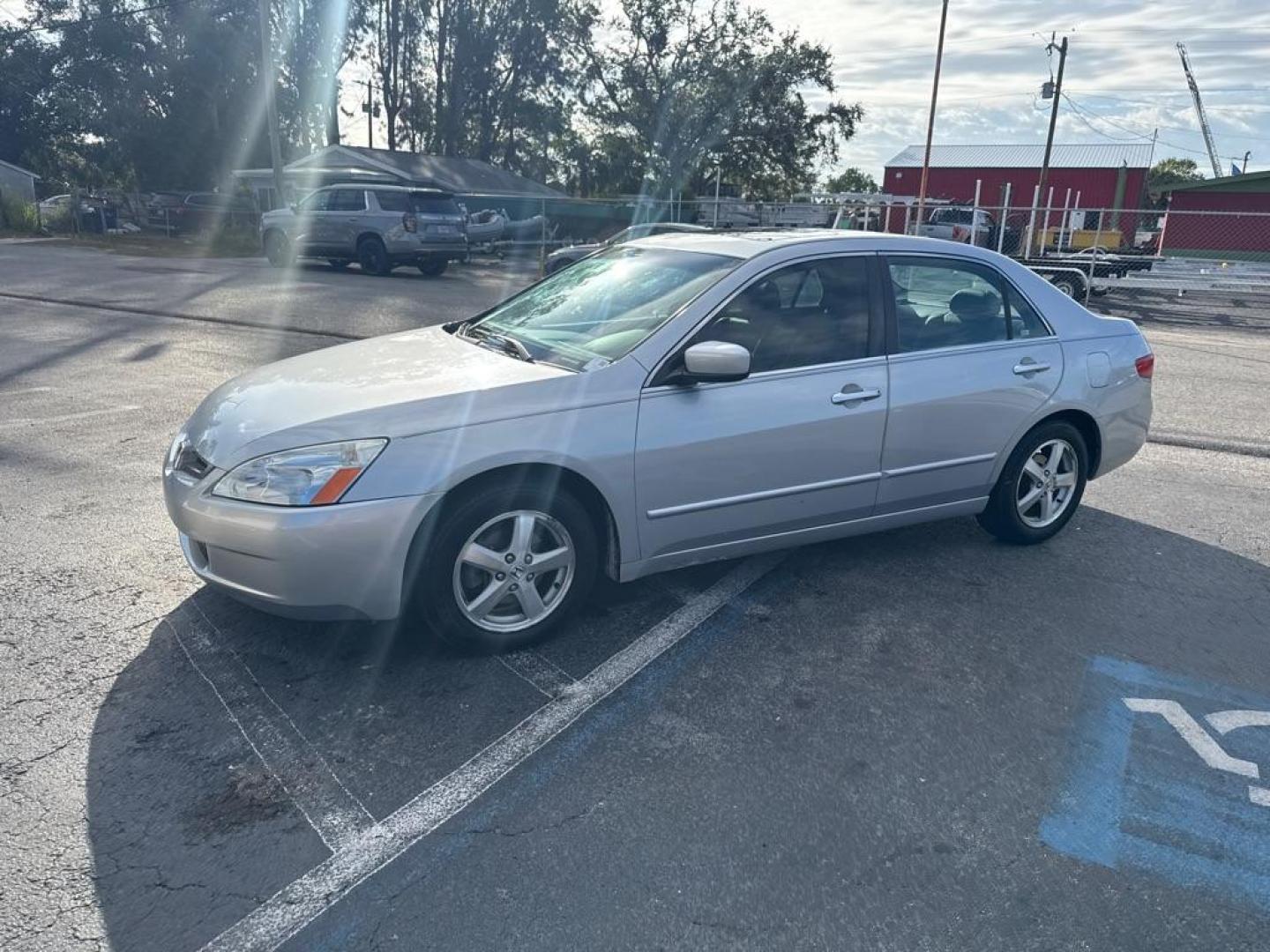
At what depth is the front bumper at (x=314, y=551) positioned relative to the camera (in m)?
3.28

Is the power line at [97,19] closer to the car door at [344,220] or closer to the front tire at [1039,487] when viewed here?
the car door at [344,220]

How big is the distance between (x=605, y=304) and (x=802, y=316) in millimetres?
897

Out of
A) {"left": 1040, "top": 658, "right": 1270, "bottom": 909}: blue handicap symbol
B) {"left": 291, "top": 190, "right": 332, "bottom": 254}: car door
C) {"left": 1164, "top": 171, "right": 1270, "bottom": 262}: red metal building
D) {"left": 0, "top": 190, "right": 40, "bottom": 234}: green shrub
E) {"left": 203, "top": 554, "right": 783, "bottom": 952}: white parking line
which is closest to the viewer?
{"left": 203, "top": 554, "right": 783, "bottom": 952}: white parking line

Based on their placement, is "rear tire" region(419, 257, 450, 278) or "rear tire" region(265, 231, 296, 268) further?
"rear tire" region(265, 231, 296, 268)

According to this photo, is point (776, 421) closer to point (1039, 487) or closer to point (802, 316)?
point (802, 316)

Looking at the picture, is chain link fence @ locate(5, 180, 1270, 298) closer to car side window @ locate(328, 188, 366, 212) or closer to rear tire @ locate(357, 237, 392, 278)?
rear tire @ locate(357, 237, 392, 278)

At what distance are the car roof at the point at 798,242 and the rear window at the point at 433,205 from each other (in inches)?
680

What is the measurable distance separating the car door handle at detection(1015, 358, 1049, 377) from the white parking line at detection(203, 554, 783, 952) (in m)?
2.03

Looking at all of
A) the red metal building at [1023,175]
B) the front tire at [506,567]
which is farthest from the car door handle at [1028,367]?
the red metal building at [1023,175]

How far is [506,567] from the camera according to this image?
359 cm

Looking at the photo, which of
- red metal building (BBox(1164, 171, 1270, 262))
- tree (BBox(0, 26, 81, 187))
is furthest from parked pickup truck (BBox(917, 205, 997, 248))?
tree (BBox(0, 26, 81, 187))

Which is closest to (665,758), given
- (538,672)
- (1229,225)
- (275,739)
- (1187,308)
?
(538,672)

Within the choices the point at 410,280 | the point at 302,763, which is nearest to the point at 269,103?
the point at 410,280

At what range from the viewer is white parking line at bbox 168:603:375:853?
2732mm
